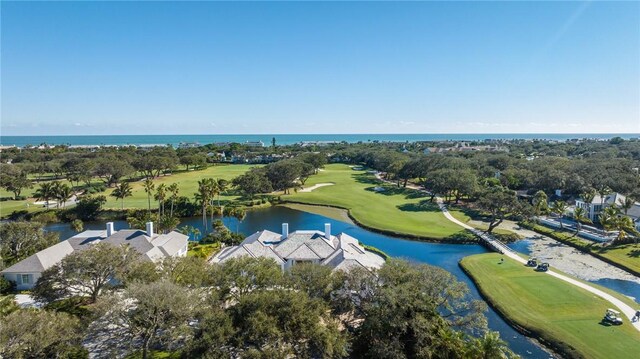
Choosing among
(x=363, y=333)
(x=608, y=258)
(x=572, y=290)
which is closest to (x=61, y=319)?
(x=363, y=333)

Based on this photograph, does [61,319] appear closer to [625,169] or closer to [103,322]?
[103,322]

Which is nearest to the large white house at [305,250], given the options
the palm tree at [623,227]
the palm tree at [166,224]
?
the palm tree at [166,224]

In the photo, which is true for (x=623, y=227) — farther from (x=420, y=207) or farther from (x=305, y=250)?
(x=305, y=250)

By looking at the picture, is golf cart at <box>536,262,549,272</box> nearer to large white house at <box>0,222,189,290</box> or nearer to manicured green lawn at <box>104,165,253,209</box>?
large white house at <box>0,222,189,290</box>

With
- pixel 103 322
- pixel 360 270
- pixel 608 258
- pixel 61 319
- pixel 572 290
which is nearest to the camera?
pixel 61 319

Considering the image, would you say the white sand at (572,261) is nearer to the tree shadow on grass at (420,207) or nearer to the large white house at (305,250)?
the tree shadow on grass at (420,207)
